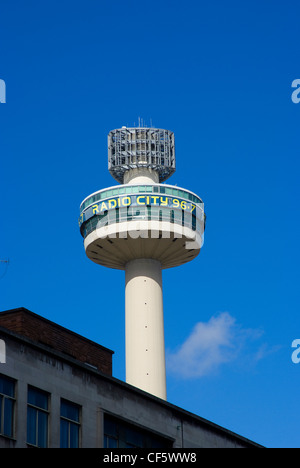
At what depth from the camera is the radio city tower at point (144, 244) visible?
360 ft

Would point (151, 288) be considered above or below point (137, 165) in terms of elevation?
below

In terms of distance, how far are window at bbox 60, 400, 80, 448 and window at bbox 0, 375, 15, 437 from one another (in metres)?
4.00

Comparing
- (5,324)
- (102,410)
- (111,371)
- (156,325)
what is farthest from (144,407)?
A: (156,325)

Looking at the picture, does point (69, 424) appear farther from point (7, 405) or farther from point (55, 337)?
point (55, 337)

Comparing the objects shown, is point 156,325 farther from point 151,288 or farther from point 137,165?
point 137,165

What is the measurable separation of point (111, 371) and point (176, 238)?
3946 cm

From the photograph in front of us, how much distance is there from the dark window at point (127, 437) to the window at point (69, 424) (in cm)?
246

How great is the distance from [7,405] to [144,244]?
216 ft

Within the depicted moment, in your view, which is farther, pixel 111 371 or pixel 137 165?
pixel 137 165

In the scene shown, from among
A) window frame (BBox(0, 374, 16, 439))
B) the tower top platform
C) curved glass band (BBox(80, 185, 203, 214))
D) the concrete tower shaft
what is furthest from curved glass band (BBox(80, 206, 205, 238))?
window frame (BBox(0, 374, 16, 439))

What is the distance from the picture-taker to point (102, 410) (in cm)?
5350

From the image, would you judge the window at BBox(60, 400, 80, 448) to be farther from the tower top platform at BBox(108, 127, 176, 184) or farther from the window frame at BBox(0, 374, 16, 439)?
the tower top platform at BBox(108, 127, 176, 184)

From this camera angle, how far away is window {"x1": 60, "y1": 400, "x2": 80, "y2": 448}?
50750 mm
